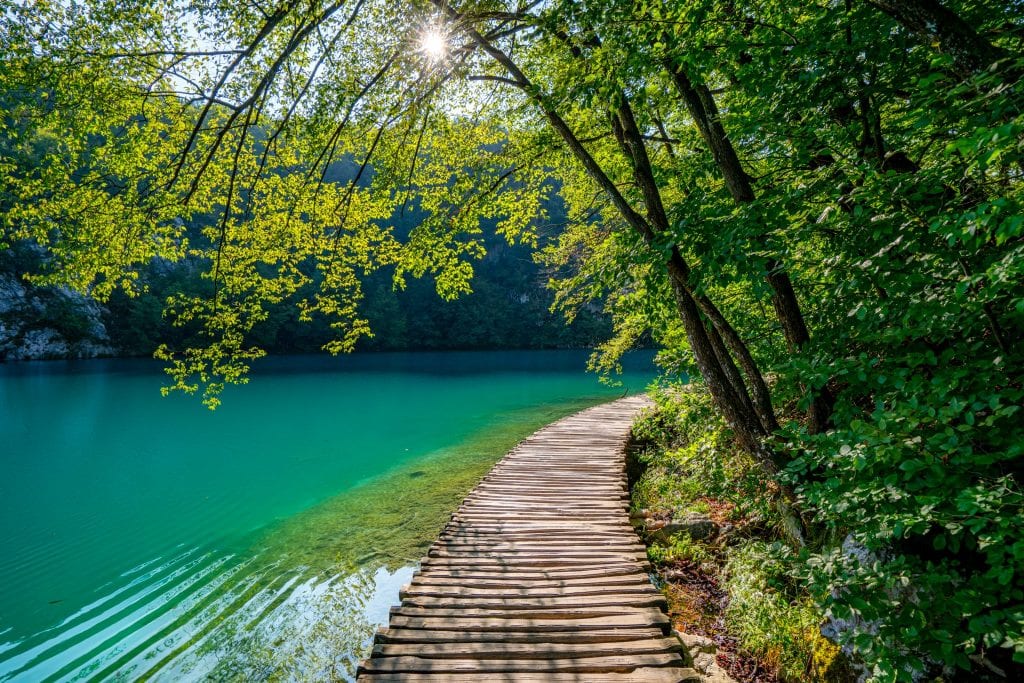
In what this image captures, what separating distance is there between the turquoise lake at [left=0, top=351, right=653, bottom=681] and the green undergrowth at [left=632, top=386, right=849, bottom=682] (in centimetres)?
422

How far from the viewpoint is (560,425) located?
14.8m

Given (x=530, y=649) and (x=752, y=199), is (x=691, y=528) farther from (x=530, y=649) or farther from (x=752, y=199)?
(x=752, y=199)

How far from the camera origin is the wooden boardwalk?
4.07 m

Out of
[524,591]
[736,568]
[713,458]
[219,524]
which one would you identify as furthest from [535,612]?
[219,524]

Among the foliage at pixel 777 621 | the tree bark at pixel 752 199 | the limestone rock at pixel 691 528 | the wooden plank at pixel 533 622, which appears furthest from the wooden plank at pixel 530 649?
the limestone rock at pixel 691 528

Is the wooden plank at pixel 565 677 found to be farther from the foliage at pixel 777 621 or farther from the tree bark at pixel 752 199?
the tree bark at pixel 752 199

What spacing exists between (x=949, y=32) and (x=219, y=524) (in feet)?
42.5

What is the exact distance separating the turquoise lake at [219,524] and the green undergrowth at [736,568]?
166 inches

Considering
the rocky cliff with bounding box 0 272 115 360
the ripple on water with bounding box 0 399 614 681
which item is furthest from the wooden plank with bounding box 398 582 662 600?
the rocky cliff with bounding box 0 272 115 360

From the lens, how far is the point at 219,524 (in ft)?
34.1

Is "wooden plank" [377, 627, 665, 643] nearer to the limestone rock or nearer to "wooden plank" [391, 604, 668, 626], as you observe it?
"wooden plank" [391, 604, 668, 626]

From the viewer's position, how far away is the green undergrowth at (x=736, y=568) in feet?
14.8

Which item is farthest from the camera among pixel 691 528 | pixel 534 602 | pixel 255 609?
pixel 691 528

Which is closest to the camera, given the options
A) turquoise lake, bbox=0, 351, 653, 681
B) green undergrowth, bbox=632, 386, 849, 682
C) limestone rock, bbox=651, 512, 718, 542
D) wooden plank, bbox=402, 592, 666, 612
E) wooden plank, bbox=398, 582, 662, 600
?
green undergrowth, bbox=632, 386, 849, 682
